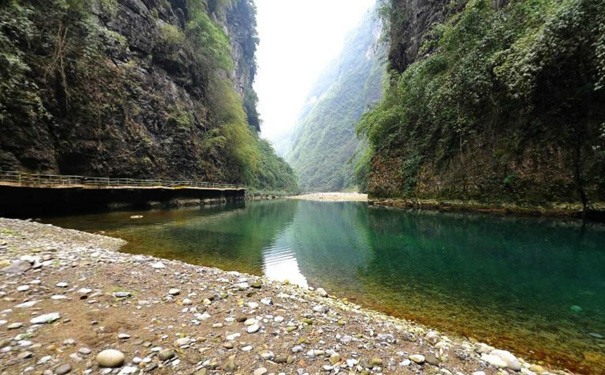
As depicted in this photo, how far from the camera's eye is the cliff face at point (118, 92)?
619 inches

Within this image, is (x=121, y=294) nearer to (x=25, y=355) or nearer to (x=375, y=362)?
(x=25, y=355)

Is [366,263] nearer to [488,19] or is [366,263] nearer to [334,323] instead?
[334,323]

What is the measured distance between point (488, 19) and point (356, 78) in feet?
550

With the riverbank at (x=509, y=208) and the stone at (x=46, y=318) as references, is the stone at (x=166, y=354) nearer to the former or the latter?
the stone at (x=46, y=318)

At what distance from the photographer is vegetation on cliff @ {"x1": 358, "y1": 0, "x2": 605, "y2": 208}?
12.1m

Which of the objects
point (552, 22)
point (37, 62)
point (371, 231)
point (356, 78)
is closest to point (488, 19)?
point (552, 22)

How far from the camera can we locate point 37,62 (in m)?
17.2

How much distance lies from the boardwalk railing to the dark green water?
4817 millimetres

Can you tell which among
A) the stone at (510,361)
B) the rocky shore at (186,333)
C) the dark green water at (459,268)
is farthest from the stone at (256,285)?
the stone at (510,361)

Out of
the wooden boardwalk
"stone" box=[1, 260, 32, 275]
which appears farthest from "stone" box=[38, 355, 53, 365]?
the wooden boardwalk

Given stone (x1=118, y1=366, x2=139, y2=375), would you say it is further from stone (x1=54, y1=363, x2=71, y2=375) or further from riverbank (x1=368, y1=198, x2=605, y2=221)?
riverbank (x1=368, y1=198, x2=605, y2=221)

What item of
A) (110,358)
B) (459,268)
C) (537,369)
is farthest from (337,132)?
(110,358)

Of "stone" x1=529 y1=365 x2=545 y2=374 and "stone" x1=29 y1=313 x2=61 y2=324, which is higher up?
"stone" x1=29 y1=313 x2=61 y2=324

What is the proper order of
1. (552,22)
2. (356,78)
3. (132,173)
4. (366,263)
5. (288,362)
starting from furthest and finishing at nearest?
1. (356,78)
2. (132,173)
3. (552,22)
4. (366,263)
5. (288,362)
